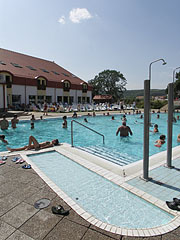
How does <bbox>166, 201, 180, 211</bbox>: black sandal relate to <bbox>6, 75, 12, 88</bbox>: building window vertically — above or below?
below

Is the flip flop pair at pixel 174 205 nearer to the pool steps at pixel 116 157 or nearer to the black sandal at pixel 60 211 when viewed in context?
the black sandal at pixel 60 211

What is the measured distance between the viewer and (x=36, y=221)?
244 cm

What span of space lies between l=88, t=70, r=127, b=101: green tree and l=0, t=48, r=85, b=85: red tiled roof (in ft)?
47.9

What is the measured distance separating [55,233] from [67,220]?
29cm

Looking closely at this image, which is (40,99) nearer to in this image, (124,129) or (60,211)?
(124,129)

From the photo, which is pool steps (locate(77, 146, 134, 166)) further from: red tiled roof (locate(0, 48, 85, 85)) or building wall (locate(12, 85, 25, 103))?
red tiled roof (locate(0, 48, 85, 85))

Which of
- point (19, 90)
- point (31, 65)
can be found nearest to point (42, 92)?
point (19, 90)

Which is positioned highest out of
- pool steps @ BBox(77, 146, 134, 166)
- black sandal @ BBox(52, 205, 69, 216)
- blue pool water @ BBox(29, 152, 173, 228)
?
black sandal @ BBox(52, 205, 69, 216)

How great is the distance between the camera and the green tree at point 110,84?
52.0m

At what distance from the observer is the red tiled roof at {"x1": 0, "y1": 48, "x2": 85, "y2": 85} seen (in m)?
28.0

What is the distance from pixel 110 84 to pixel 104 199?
50819mm

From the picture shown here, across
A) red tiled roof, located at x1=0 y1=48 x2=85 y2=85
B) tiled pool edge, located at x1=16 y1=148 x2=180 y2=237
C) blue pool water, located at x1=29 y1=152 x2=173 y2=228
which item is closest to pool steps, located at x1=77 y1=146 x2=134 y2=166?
tiled pool edge, located at x1=16 y1=148 x2=180 y2=237

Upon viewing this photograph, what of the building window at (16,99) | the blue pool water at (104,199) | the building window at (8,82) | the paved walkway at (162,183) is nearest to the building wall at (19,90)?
the building window at (16,99)

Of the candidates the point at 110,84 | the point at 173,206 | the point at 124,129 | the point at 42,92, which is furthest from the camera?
the point at 110,84
